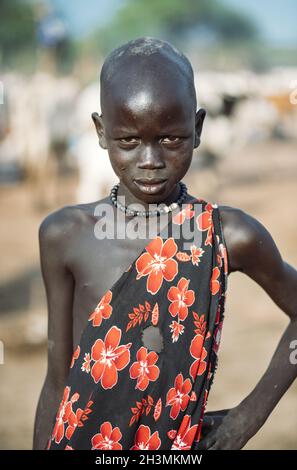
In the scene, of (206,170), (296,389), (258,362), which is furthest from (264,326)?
(206,170)

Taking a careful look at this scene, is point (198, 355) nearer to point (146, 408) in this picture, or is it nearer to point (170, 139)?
point (146, 408)

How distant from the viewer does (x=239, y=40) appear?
55219 millimetres

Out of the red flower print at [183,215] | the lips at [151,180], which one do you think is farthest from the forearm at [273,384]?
the lips at [151,180]

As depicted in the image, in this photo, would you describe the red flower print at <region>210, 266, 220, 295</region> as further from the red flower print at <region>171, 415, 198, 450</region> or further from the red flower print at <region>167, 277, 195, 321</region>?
the red flower print at <region>171, 415, 198, 450</region>

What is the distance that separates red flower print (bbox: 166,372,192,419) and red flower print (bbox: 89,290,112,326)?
0.62 ft

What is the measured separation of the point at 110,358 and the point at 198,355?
179 mm

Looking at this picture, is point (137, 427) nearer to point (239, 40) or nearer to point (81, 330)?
point (81, 330)

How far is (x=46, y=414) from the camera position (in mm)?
1646

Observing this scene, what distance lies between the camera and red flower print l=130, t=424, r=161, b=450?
4.72 feet

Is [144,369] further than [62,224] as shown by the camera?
No

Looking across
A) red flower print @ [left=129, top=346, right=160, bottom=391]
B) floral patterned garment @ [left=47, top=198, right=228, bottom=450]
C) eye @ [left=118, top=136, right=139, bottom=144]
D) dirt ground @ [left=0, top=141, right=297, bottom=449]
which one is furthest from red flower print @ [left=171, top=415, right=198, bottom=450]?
dirt ground @ [left=0, top=141, right=297, bottom=449]

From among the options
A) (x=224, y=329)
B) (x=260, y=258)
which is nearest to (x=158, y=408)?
(x=260, y=258)

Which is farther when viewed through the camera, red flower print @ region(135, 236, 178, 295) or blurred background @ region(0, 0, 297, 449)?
blurred background @ region(0, 0, 297, 449)

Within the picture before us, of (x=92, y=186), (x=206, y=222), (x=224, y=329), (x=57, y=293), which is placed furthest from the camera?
(x=92, y=186)
